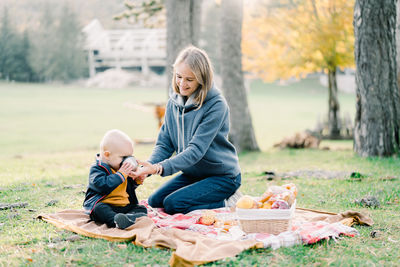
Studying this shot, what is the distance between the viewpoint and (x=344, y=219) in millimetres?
4066

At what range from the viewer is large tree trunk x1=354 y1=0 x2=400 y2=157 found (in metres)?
8.16

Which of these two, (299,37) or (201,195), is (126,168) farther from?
(299,37)

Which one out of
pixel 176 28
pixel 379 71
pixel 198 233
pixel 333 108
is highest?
pixel 176 28

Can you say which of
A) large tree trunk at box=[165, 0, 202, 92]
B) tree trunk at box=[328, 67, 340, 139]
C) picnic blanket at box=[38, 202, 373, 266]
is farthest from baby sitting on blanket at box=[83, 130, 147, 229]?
tree trunk at box=[328, 67, 340, 139]

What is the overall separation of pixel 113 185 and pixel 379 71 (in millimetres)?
6092

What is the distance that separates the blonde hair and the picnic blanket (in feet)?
3.98

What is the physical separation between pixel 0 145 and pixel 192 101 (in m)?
14.5

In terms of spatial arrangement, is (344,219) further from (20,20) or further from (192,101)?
(20,20)

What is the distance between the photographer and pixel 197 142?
438 centimetres

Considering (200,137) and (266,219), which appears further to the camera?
(200,137)

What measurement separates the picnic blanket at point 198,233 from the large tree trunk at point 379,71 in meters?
4.39

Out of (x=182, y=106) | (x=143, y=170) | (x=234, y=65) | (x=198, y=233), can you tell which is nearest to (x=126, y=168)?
(x=143, y=170)

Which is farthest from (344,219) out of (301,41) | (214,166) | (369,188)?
(301,41)

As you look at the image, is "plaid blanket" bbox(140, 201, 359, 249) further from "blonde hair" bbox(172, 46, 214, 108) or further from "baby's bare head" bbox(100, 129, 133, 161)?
"blonde hair" bbox(172, 46, 214, 108)
